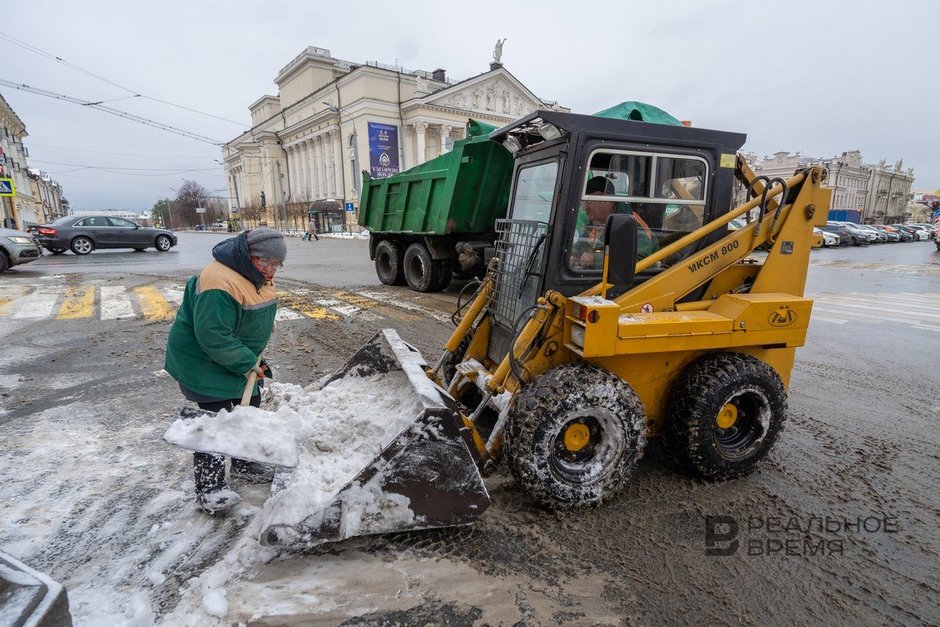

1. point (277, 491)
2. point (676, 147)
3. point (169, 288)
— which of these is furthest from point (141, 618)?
point (169, 288)

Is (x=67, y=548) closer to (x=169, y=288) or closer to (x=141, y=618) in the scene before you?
(x=141, y=618)

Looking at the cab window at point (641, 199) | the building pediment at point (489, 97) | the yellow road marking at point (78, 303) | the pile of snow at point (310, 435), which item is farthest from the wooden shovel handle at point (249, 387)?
the building pediment at point (489, 97)

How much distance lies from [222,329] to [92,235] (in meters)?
20.5

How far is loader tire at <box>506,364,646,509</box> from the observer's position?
8.44 ft

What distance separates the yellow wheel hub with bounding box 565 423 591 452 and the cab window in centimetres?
96

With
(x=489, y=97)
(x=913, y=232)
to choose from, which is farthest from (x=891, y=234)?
(x=489, y=97)

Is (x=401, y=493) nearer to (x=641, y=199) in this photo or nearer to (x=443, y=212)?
(x=641, y=199)

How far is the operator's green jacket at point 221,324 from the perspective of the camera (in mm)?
2492

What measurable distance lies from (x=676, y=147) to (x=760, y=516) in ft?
7.35

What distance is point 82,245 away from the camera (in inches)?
706

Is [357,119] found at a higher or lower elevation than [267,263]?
higher

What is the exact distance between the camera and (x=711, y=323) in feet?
9.32

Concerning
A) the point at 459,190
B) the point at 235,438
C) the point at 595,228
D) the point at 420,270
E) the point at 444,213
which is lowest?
the point at 235,438

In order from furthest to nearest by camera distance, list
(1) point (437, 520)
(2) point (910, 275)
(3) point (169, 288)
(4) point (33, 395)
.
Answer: (2) point (910, 275)
(3) point (169, 288)
(4) point (33, 395)
(1) point (437, 520)
